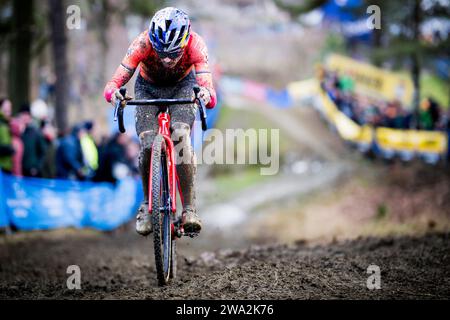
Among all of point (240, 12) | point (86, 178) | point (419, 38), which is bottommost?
point (86, 178)

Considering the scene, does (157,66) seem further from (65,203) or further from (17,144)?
(65,203)

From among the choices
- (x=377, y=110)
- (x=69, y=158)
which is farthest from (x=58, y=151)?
(x=377, y=110)

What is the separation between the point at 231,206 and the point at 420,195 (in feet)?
21.5

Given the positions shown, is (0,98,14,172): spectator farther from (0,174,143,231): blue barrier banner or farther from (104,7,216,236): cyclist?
(104,7,216,236): cyclist

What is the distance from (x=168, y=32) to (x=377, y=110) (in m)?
21.0

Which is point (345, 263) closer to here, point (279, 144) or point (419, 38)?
point (419, 38)

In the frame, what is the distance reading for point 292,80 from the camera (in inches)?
1859

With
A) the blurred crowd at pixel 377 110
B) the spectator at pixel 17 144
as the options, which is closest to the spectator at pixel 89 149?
the spectator at pixel 17 144

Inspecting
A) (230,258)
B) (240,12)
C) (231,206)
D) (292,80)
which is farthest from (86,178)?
(240,12)

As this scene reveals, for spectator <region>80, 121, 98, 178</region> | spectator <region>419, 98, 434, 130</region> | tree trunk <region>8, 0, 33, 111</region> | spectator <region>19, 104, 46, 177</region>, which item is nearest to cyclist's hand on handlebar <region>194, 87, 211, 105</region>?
spectator <region>19, 104, 46, 177</region>

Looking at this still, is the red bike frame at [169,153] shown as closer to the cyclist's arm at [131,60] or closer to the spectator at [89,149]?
the cyclist's arm at [131,60]

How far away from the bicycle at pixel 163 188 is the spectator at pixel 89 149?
7.11 m

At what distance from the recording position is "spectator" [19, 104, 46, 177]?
36.0ft

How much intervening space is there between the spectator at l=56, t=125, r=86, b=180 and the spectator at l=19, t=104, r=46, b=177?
0.71 m
